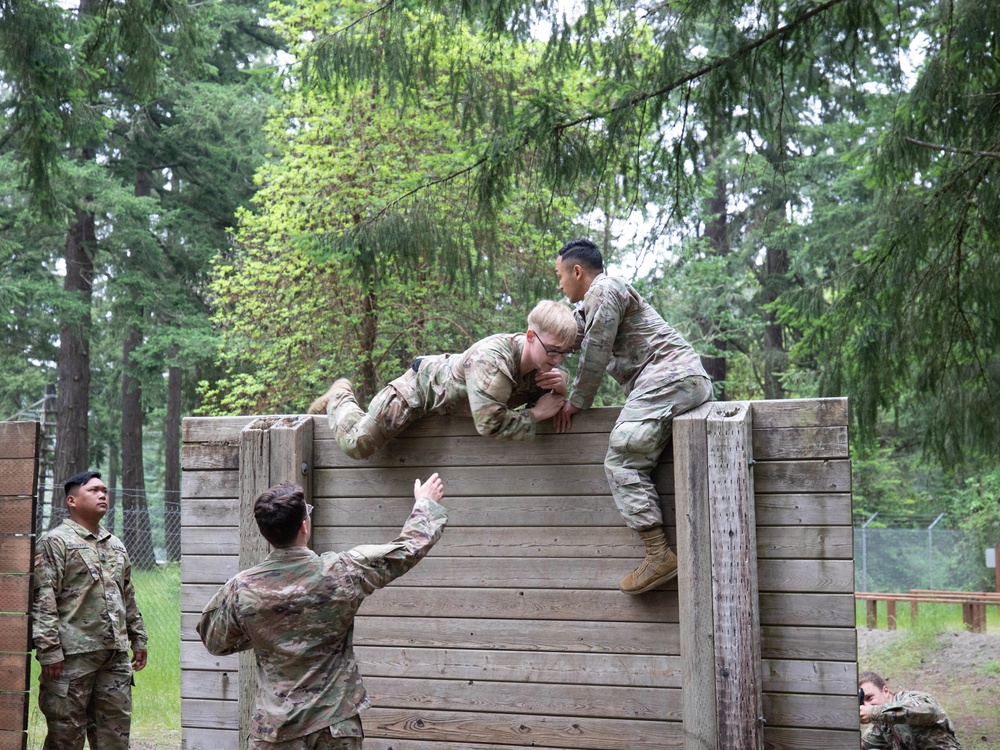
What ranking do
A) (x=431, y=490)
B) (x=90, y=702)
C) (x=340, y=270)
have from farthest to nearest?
(x=340, y=270) → (x=90, y=702) → (x=431, y=490)

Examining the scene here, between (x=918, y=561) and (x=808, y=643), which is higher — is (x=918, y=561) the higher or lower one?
the lower one

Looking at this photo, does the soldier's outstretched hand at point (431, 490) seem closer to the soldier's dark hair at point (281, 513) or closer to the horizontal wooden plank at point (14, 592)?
the soldier's dark hair at point (281, 513)

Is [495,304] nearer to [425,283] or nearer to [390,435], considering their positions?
[425,283]

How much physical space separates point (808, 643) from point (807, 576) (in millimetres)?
281

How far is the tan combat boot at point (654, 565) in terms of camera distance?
4.29 m

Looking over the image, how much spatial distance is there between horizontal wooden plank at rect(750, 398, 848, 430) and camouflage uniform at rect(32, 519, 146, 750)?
12.4 feet

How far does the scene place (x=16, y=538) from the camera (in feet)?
16.6

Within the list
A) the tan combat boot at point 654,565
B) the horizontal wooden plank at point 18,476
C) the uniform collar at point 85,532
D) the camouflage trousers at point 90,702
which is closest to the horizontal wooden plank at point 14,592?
the horizontal wooden plank at point 18,476

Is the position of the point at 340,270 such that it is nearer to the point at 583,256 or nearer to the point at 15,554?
the point at 15,554

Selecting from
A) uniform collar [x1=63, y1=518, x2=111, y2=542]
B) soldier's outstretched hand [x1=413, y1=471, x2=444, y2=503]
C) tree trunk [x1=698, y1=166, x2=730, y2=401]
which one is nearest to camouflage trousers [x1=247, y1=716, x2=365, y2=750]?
soldier's outstretched hand [x1=413, y1=471, x2=444, y2=503]

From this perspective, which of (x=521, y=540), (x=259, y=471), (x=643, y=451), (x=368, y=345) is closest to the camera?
(x=643, y=451)

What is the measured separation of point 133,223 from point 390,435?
17319mm

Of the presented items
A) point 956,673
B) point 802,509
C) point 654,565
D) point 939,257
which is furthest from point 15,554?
point 956,673

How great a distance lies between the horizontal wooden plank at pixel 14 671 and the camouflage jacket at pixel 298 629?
1.84 metres
